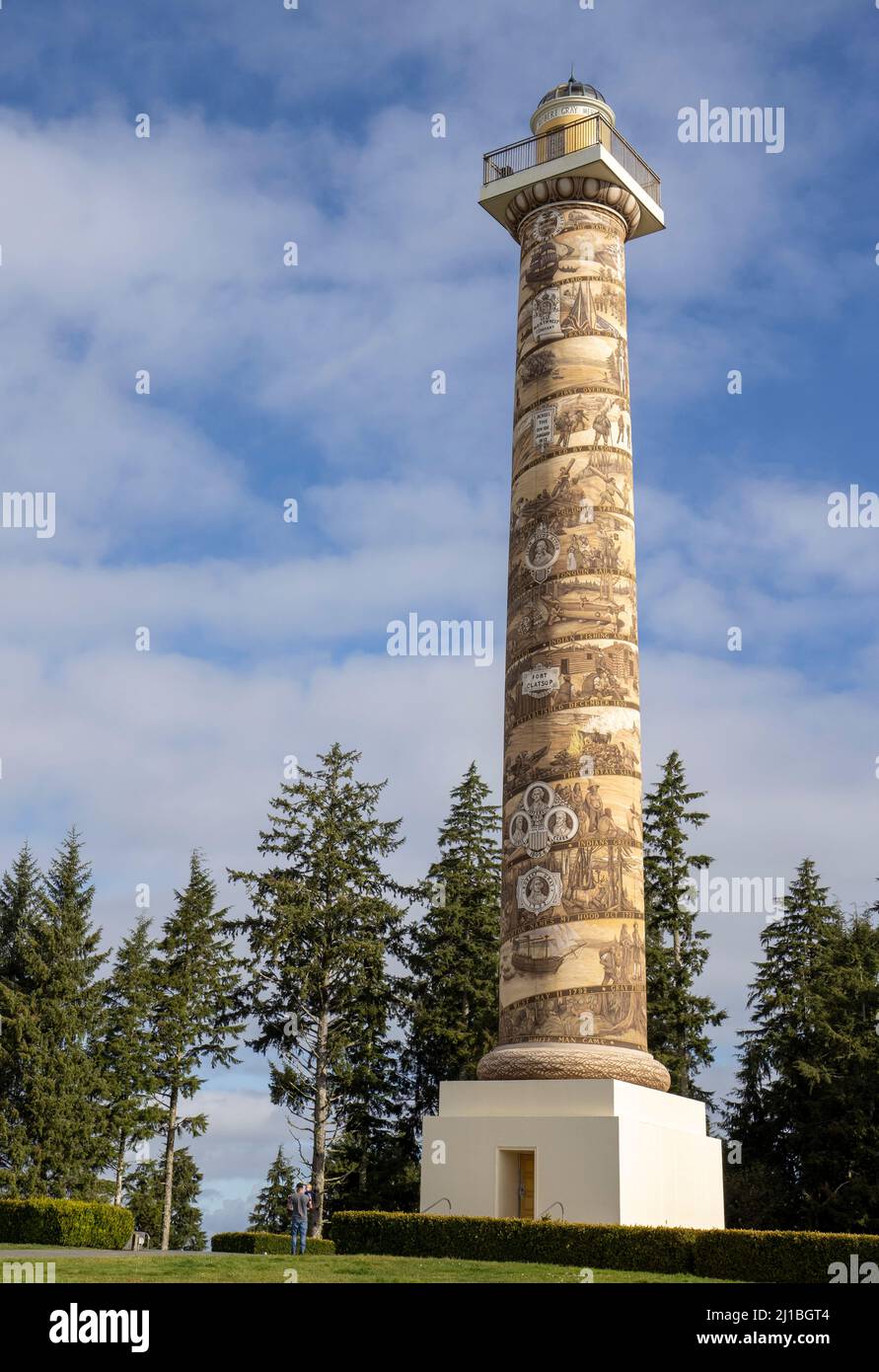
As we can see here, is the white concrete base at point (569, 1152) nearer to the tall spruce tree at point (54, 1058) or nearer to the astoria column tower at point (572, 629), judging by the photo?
the astoria column tower at point (572, 629)

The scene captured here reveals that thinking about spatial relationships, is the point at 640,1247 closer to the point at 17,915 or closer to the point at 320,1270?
the point at 320,1270

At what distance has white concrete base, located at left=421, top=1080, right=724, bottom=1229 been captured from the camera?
17.5m

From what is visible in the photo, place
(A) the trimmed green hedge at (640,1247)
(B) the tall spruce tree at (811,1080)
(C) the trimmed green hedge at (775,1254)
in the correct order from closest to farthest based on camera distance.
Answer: (C) the trimmed green hedge at (775,1254) < (A) the trimmed green hedge at (640,1247) < (B) the tall spruce tree at (811,1080)

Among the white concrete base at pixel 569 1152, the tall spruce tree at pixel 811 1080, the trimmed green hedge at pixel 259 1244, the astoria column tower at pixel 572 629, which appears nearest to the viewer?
the white concrete base at pixel 569 1152

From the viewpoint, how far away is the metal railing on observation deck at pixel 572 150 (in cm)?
2306

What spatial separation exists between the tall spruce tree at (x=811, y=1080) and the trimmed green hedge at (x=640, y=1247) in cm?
1313

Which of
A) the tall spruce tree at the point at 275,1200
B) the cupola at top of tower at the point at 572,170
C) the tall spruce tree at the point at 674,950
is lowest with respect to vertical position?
the tall spruce tree at the point at 275,1200

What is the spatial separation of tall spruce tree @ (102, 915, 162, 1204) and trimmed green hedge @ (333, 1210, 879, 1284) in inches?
620

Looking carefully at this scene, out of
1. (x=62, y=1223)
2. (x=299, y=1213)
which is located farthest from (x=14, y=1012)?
(x=299, y=1213)

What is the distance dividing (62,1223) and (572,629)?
13454 millimetres

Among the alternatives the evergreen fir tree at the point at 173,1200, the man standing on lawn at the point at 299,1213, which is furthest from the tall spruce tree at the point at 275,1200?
the man standing on lawn at the point at 299,1213

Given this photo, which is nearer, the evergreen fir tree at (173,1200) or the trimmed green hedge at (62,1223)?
the trimmed green hedge at (62,1223)
